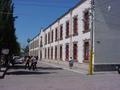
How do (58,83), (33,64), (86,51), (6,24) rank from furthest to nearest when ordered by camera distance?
(86,51) < (33,64) < (6,24) < (58,83)

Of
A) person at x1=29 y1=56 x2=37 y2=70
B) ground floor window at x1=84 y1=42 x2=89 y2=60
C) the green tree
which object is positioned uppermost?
the green tree

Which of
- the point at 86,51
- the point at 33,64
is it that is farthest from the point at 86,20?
the point at 33,64

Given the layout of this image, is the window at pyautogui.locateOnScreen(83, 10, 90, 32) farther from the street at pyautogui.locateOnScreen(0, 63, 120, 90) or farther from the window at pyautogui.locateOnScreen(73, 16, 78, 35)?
the street at pyautogui.locateOnScreen(0, 63, 120, 90)

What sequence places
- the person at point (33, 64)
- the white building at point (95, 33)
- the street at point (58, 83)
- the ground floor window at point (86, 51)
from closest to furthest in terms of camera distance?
the street at point (58, 83), the white building at point (95, 33), the person at point (33, 64), the ground floor window at point (86, 51)

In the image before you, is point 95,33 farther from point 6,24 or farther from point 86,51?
point 6,24

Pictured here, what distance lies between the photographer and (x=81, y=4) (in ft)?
169

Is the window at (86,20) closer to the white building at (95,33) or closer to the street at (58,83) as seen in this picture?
the white building at (95,33)

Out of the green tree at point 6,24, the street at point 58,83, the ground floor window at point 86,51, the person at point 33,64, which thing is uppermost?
the green tree at point 6,24

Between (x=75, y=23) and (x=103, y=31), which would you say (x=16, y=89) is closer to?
(x=103, y=31)

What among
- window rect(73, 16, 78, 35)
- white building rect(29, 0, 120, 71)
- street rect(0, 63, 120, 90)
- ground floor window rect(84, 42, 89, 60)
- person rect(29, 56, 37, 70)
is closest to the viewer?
street rect(0, 63, 120, 90)

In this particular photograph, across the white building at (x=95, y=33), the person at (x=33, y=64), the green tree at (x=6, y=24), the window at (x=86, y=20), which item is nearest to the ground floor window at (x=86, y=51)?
the white building at (x=95, y=33)

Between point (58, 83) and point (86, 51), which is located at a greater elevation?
point (86, 51)

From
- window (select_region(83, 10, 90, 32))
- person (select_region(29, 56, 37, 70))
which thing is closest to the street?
person (select_region(29, 56, 37, 70))

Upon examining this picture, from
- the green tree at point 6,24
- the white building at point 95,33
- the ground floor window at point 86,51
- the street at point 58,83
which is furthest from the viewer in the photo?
the ground floor window at point 86,51
